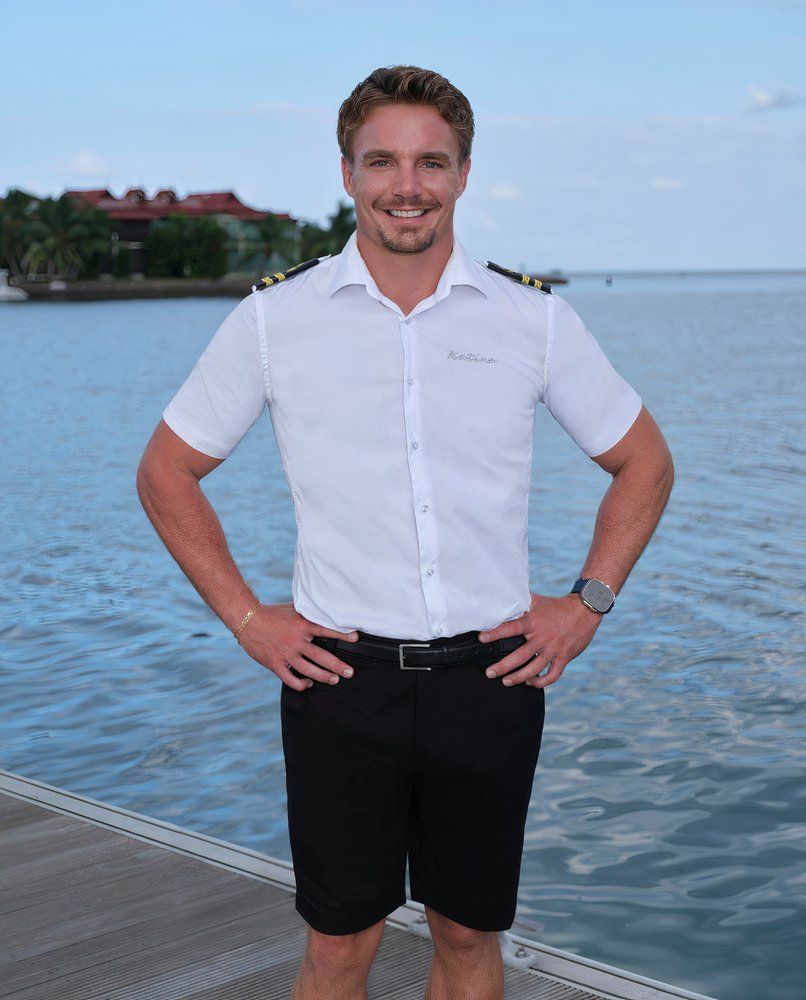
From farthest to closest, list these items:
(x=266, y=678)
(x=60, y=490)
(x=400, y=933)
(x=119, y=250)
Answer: (x=119, y=250), (x=60, y=490), (x=266, y=678), (x=400, y=933)

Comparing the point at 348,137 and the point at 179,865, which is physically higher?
the point at 348,137

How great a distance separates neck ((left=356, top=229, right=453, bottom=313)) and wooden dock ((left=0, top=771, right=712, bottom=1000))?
201 cm

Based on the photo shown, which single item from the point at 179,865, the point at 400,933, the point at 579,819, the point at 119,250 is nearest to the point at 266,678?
the point at 579,819

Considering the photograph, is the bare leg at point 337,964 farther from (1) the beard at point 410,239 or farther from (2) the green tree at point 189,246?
(2) the green tree at point 189,246

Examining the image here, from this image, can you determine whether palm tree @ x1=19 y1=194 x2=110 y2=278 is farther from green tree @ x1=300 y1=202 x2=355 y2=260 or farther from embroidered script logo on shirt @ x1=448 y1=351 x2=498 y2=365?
embroidered script logo on shirt @ x1=448 y1=351 x2=498 y2=365

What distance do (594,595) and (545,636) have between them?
16 centimetres

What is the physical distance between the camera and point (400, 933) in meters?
3.94

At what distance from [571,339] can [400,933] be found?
2047 millimetres

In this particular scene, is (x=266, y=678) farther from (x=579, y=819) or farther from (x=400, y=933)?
(x=400, y=933)

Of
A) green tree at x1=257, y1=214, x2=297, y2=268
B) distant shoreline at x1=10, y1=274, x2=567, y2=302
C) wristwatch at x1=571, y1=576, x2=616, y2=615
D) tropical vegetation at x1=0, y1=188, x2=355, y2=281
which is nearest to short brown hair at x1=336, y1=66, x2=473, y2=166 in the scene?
wristwatch at x1=571, y1=576, x2=616, y2=615

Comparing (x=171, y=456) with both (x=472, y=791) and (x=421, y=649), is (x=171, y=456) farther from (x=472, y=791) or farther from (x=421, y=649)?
(x=472, y=791)

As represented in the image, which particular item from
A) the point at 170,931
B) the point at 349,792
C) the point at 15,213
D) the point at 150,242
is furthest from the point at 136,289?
the point at 349,792

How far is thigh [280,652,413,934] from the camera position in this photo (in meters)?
2.67

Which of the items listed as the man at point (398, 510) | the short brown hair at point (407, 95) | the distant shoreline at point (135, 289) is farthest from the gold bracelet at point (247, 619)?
the distant shoreline at point (135, 289)
